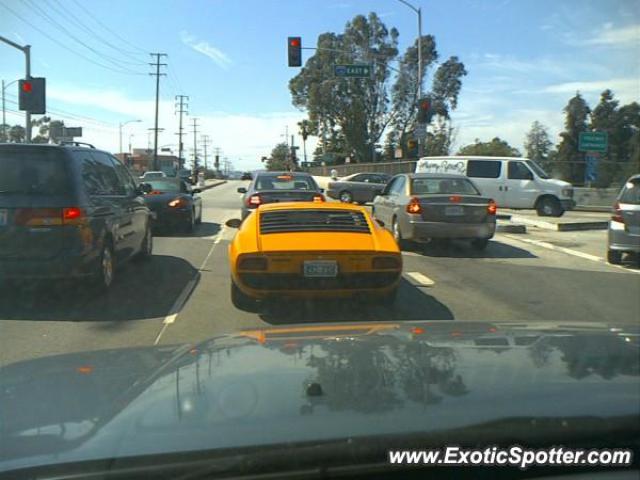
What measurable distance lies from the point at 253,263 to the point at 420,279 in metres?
3.84

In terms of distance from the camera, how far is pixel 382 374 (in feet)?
9.14

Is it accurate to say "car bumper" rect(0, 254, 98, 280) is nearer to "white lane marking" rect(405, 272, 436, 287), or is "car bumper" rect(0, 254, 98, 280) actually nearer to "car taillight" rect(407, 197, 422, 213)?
"white lane marking" rect(405, 272, 436, 287)

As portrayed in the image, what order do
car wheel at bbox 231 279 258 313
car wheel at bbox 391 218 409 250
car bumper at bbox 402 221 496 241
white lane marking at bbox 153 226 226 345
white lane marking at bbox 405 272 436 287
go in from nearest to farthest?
white lane marking at bbox 153 226 226 345 → car wheel at bbox 231 279 258 313 → white lane marking at bbox 405 272 436 287 → car bumper at bbox 402 221 496 241 → car wheel at bbox 391 218 409 250

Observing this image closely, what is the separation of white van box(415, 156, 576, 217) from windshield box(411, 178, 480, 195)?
10.2 meters

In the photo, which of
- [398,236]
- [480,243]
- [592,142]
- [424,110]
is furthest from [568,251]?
[592,142]

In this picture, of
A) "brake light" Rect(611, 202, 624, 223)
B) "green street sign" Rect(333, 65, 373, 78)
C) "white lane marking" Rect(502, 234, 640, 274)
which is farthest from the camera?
"green street sign" Rect(333, 65, 373, 78)

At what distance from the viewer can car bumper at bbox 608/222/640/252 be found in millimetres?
10977

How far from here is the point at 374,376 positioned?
2.75 metres

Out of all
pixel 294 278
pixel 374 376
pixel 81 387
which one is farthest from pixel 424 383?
pixel 294 278

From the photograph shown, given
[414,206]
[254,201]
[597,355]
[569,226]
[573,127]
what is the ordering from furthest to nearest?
[573,127] → [569,226] → [254,201] → [414,206] → [597,355]

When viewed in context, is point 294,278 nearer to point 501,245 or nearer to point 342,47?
point 501,245

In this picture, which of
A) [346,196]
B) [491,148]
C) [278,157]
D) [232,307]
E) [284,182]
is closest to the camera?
[232,307]

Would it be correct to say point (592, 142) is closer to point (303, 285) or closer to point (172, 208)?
point (172, 208)

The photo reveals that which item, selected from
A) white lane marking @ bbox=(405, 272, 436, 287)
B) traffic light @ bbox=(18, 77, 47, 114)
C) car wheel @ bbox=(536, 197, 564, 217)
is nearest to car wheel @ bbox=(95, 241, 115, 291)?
white lane marking @ bbox=(405, 272, 436, 287)
